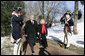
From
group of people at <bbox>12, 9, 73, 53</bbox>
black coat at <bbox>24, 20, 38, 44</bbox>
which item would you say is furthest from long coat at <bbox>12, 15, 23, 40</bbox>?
black coat at <bbox>24, 20, 38, 44</bbox>

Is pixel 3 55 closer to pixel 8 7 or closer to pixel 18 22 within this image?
pixel 18 22

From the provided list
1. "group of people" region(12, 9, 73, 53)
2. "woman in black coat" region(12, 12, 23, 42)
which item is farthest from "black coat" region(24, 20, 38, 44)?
"woman in black coat" region(12, 12, 23, 42)

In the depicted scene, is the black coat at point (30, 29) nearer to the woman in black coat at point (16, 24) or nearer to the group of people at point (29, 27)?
the group of people at point (29, 27)

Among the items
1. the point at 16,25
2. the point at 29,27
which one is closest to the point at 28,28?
the point at 29,27

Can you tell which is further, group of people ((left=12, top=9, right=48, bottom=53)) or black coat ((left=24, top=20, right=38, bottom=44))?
black coat ((left=24, top=20, right=38, bottom=44))

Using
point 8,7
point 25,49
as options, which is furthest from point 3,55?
point 8,7


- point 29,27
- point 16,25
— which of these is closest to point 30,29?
point 29,27

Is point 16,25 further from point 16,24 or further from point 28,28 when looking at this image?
point 28,28

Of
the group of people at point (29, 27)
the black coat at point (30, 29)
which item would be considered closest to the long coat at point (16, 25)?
the group of people at point (29, 27)

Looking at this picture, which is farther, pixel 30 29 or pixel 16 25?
pixel 30 29

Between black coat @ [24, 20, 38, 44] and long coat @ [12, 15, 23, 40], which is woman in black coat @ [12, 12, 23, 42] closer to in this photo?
long coat @ [12, 15, 23, 40]

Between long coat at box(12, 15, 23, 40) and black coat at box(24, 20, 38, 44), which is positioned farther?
black coat at box(24, 20, 38, 44)

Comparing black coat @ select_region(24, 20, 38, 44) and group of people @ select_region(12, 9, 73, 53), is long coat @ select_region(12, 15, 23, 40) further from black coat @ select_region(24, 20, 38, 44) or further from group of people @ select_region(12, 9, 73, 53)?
black coat @ select_region(24, 20, 38, 44)

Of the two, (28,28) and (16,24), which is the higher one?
(16,24)
